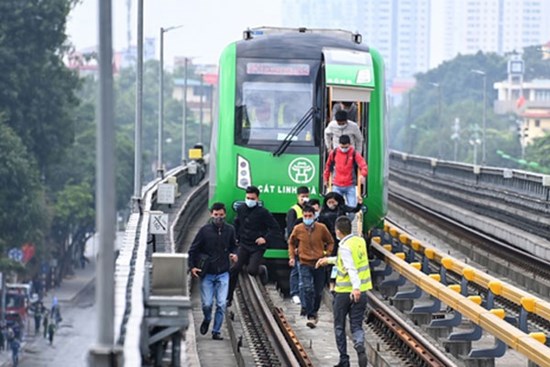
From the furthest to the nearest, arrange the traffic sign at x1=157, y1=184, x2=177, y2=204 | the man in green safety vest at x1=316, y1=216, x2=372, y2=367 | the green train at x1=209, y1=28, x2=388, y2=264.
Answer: the traffic sign at x1=157, y1=184, x2=177, y2=204
the green train at x1=209, y1=28, x2=388, y2=264
the man in green safety vest at x1=316, y1=216, x2=372, y2=367

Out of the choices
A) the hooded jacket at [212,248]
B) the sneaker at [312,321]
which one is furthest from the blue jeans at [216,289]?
the sneaker at [312,321]

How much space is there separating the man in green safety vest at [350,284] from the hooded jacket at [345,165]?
14.3 feet

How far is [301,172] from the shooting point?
2645 cm

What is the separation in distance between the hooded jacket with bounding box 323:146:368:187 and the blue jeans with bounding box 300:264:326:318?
1.55m

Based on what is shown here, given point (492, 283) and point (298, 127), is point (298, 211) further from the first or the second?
point (298, 127)

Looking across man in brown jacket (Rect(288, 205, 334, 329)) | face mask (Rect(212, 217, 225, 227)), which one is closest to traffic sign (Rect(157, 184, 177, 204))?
man in brown jacket (Rect(288, 205, 334, 329))

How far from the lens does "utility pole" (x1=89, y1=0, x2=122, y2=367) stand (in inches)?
414

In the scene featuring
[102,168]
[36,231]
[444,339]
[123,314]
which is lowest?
[36,231]

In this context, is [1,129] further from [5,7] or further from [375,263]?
[375,263]

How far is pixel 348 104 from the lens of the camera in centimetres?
2694

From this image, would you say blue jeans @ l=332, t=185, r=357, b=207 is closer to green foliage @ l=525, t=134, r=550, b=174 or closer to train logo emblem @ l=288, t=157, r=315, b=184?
train logo emblem @ l=288, t=157, r=315, b=184

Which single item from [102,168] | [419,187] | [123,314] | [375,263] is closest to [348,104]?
[375,263]

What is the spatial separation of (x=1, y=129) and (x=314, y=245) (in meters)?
54.7

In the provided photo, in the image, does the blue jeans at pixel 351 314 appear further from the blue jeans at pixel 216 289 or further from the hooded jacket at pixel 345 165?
the hooded jacket at pixel 345 165
